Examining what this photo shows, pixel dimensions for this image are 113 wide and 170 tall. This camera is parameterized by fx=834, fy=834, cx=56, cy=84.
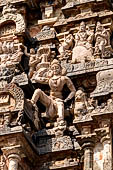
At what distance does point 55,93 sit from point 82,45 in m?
1.67

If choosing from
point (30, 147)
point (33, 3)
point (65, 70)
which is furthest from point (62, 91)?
point (33, 3)

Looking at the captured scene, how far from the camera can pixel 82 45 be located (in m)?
A: 21.3

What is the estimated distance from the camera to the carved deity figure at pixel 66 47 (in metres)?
21.5

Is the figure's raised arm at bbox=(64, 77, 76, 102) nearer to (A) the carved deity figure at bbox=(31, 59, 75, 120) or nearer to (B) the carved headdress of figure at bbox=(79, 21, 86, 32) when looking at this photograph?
(A) the carved deity figure at bbox=(31, 59, 75, 120)

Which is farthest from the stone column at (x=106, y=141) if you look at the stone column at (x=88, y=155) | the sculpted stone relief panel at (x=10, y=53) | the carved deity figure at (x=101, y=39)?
the sculpted stone relief panel at (x=10, y=53)

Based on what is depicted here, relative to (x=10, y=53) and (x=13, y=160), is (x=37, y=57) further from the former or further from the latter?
(x=13, y=160)

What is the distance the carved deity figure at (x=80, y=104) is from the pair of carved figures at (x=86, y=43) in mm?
1195

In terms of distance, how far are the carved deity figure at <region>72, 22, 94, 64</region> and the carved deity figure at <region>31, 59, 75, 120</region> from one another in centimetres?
74

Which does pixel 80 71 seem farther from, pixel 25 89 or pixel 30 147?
pixel 30 147

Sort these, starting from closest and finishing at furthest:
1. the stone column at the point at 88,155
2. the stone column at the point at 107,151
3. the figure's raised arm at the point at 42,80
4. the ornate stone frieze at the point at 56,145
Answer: the stone column at the point at 107,151, the stone column at the point at 88,155, the ornate stone frieze at the point at 56,145, the figure's raised arm at the point at 42,80

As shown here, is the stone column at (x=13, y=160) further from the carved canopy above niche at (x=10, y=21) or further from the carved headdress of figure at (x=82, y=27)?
the carved canopy above niche at (x=10, y=21)

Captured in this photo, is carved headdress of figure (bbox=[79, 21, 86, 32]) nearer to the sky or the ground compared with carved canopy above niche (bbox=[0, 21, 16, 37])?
nearer to the ground

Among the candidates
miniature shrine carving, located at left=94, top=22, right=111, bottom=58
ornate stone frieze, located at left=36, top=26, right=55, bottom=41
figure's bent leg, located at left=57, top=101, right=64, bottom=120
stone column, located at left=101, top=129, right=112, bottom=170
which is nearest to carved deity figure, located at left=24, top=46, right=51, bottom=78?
ornate stone frieze, located at left=36, top=26, right=55, bottom=41

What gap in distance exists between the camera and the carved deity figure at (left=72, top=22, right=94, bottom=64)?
21.0m
